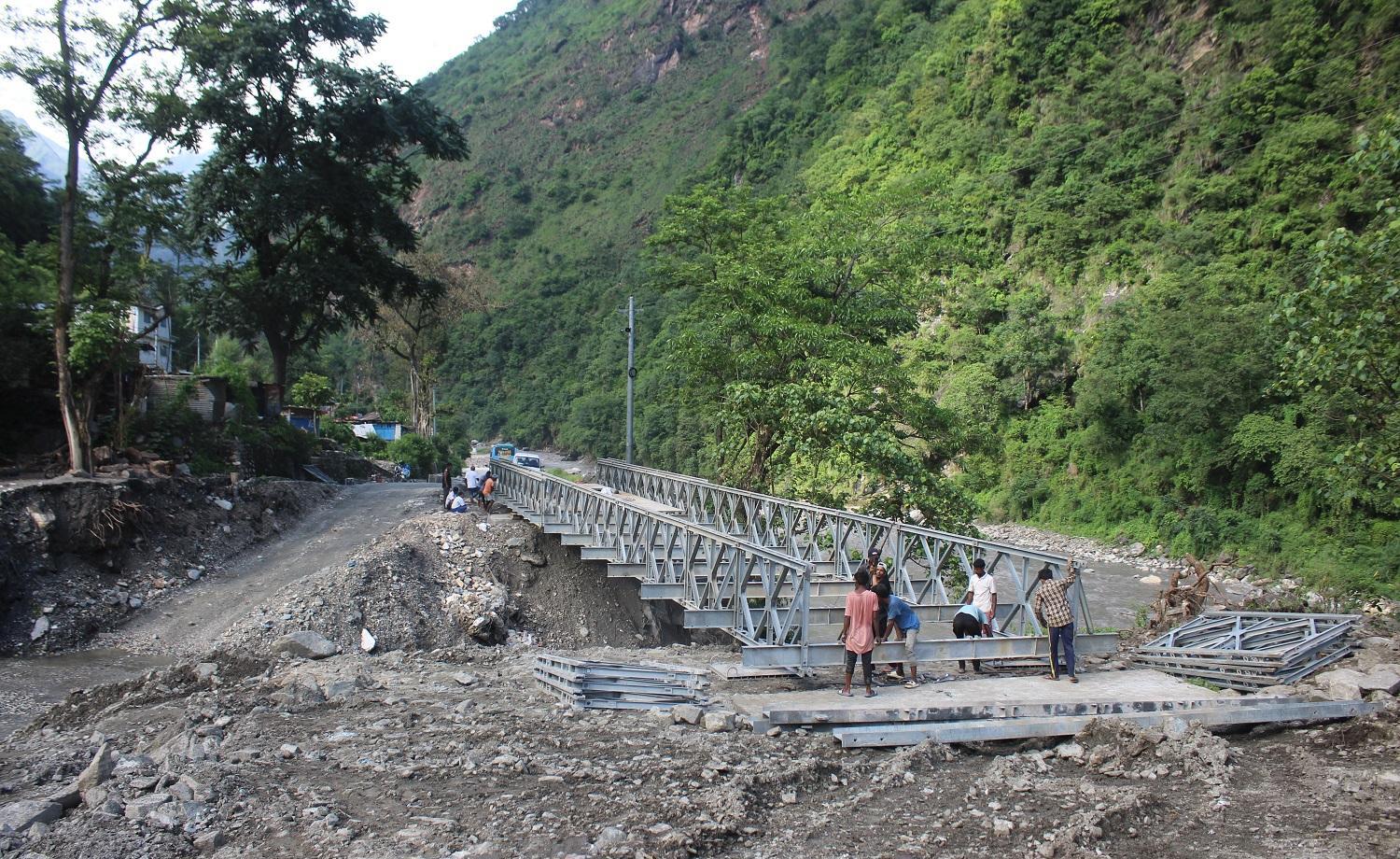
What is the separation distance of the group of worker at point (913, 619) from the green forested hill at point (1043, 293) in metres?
4.73

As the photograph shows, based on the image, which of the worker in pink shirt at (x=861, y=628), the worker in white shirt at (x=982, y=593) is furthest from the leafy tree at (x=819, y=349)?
the worker in pink shirt at (x=861, y=628)

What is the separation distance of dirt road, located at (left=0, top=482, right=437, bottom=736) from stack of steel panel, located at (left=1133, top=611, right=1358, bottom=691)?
13.0m

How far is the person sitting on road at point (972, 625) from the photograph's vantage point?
952 centimetres

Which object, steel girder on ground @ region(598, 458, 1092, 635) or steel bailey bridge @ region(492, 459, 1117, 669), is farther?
steel girder on ground @ region(598, 458, 1092, 635)

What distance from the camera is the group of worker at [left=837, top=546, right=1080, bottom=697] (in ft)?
26.6

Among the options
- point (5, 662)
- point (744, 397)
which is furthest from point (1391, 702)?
point (5, 662)

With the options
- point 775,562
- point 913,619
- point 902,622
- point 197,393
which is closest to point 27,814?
point 775,562

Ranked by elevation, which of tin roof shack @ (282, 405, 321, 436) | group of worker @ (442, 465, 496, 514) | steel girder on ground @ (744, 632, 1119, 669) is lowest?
steel girder on ground @ (744, 632, 1119, 669)

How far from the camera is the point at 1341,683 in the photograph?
27.5ft

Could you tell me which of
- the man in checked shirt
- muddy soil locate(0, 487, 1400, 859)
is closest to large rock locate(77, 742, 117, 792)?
muddy soil locate(0, 487, 1400, 859)

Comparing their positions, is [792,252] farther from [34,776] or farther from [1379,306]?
[34,776]

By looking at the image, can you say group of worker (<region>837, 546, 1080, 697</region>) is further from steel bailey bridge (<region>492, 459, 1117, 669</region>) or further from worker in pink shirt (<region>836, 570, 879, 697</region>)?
steel bailey bridge (<region>492, 459, 1117, 669</region>)

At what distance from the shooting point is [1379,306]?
10.9m

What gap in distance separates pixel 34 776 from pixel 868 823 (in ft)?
22.2
